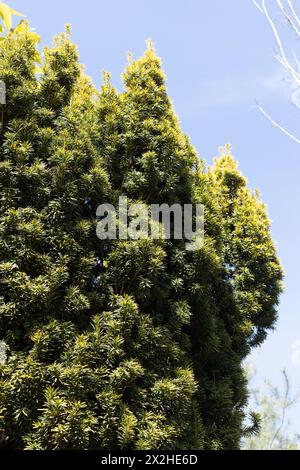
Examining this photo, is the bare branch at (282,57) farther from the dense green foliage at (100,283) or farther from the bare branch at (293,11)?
the dense green foliage at (100,283)

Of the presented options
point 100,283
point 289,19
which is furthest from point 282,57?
point 100,283

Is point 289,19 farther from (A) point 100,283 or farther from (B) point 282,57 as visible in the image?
(A) point 100,283

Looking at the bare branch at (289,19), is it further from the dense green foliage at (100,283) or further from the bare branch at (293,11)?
the dense green foliage at (100,283)

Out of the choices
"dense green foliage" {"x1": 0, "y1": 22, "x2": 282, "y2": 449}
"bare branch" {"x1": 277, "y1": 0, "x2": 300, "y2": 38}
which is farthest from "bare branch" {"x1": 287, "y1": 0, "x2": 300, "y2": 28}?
"dense green foliage" {"x1": 0, "y1": 22, "x2": 282, "y2": 449}

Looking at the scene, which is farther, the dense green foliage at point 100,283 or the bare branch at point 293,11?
the dense green foliage at point 100,283

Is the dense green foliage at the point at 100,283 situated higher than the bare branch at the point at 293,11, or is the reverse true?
the bare branch at the point at 293,11

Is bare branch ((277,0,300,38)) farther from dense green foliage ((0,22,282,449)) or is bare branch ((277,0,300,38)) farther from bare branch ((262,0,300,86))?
dense green foliage ((0,22,282,449))

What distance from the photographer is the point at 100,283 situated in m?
5.67

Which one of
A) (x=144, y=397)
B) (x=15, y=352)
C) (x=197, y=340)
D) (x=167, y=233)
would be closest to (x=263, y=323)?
(x=197, y=340)

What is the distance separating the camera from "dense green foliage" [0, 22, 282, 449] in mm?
4914

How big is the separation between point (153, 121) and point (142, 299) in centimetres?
233

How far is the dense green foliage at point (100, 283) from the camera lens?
491cm

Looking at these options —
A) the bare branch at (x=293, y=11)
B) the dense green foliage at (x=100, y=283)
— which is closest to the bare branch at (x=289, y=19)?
the bare branch at (x=293, y=11)

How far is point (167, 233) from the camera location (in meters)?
6.13
